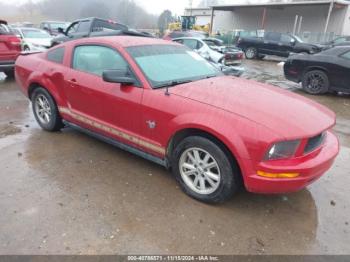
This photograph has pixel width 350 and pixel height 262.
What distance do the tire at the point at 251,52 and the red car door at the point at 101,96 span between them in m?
16.7

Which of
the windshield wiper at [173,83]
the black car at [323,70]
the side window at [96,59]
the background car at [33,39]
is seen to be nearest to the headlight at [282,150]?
the windshield wiper at [173,83]

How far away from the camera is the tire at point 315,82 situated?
858 cm

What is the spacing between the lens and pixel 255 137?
2.78m

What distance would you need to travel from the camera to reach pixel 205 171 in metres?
3.23

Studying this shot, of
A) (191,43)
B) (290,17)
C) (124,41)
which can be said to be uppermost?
(290,17)

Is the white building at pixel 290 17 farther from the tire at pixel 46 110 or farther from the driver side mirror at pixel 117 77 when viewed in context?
the driver side mirror at pixel 117 77

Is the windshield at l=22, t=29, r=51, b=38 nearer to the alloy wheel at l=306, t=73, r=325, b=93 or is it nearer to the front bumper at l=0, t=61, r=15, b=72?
the front bumper at l=0, t=61, r=15, b=72

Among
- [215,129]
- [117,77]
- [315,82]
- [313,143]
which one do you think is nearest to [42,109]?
[117,77]

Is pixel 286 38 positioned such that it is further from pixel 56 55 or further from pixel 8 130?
pixel 8 130

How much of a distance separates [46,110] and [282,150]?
3.74 metres

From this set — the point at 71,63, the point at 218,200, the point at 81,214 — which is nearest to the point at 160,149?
the point at 218,200

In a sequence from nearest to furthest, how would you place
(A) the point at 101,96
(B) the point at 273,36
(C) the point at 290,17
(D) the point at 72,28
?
(A) the point at 101,96 → (D) the point at 72,28 → (B) the point at 273,36 → (C) the point at 290,17

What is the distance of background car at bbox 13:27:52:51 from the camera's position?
42.3ft

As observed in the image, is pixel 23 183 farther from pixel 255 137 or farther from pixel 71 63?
pixel 255 137
